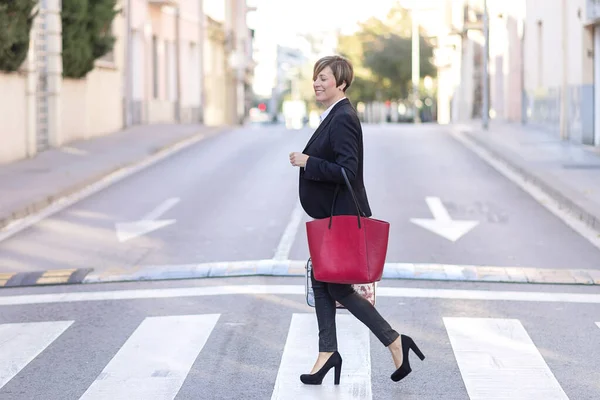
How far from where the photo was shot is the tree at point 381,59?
7912cm

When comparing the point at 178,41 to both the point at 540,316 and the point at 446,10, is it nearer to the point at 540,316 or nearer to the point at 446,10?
the point at 446,10

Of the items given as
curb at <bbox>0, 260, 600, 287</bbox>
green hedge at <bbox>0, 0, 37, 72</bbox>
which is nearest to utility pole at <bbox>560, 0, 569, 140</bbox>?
green hedge at <bbox>0, 0, 37, 72</bbox>

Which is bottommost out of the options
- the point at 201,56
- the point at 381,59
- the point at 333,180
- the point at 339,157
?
the point at 333,180

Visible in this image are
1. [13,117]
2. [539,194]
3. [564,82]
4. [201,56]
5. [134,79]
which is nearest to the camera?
[539,194]

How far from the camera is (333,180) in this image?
5.75m

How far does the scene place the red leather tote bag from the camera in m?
5.73

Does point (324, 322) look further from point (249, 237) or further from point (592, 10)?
point (592, 10)

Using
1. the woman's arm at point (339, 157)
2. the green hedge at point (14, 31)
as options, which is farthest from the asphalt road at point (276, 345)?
the green hedge at point (14, 31)

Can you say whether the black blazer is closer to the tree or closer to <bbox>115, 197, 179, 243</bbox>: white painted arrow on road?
<bbox>115, 197, 179, 243</bbox>: white painted arrow on road

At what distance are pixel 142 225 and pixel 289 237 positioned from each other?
7.01ft

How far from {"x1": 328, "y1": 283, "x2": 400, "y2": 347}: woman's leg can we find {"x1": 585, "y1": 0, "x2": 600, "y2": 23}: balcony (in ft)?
65.4

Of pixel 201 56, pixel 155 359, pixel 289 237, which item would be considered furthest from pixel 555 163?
pixel 201 56

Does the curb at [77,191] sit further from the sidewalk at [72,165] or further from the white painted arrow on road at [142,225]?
the white painted arrow on road at [142,225]

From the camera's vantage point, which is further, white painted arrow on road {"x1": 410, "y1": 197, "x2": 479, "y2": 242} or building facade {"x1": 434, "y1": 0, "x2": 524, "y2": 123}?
building facade {"x1": 434, "y1": 0, "x2": 524, "y2": 123}
